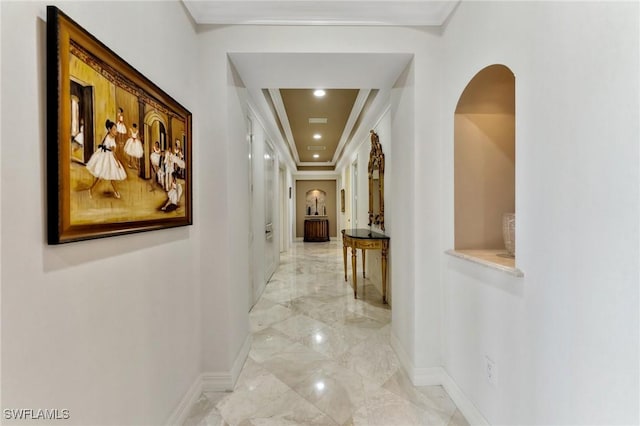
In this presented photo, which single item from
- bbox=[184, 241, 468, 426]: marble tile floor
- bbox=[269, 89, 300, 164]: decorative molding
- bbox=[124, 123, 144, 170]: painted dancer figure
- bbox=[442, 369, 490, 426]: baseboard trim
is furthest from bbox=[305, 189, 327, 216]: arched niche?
bbox=[124, 123, 144, 170]: painted dancer figure

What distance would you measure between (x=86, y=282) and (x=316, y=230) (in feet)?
30.0

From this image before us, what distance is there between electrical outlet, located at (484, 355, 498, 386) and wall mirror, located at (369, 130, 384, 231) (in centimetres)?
244

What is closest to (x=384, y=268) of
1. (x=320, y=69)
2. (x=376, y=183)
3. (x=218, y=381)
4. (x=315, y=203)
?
(x=376, y=183)

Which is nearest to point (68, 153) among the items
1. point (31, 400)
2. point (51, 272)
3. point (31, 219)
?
point (31, 219)

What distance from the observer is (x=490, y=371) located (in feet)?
4.96

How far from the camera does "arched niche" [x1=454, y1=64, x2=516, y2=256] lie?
1862 mm

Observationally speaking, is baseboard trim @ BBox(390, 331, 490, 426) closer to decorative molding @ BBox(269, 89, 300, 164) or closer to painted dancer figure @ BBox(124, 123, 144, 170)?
painted dancer figure @ BBox(124, 123, 144, 170)

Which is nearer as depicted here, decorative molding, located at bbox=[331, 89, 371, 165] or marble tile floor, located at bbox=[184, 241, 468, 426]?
marble tile floor, located at bbox=[184, 241, 468, 426]

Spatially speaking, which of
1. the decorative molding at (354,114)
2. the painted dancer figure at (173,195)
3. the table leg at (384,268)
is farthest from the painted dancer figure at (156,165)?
the decorative molding at (354,114)

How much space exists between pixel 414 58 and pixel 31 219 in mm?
2237

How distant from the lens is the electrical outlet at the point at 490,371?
1472mm

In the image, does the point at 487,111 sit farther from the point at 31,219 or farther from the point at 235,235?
the point at 31,219

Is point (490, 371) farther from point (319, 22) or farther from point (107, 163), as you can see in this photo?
point (319, 22)

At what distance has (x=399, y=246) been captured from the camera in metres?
2.35
